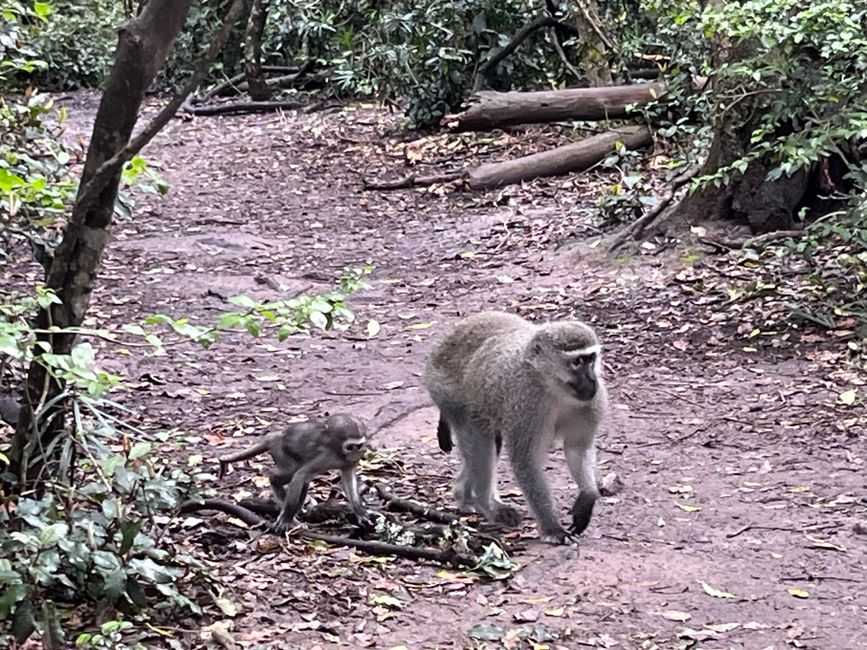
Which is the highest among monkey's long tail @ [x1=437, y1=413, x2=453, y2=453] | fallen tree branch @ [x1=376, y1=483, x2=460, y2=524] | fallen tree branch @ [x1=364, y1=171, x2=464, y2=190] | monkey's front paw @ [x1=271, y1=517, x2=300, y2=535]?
fallen tree branch @ [x1=364, y1=171, x2=464, y2=190]

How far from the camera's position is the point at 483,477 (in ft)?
20.1

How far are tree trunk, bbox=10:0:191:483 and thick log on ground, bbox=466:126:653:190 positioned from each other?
9562mm

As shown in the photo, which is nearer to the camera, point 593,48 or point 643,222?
point 643,222

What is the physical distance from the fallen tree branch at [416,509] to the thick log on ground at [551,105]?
909 centimetres

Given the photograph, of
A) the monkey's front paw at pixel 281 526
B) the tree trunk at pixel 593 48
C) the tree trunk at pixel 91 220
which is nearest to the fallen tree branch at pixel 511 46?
the tree trunk at pixel 593 48

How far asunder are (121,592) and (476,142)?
39.0ft

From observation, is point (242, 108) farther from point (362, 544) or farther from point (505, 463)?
point (362, 544)

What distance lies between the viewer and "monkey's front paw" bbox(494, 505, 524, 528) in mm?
6160

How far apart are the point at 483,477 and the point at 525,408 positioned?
1.60 ft

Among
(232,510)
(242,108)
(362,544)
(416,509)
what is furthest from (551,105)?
(362,544)

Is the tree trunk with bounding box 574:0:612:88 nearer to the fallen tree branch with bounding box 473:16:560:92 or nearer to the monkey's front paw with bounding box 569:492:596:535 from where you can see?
the fallen tree branch with bounding box 473:16:560:92

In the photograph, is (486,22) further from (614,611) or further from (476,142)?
(614,611)

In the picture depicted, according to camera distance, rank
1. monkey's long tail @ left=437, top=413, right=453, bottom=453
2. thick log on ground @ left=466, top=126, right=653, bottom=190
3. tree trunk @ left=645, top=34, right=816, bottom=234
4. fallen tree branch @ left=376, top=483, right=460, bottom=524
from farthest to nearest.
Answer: thick log on ground @ left=466, top=126, right=653, bottom=190
tree trunk @ left=645, top=34, right=816, bottom=234
monkey's long tail @ left=437, top=413, right=453, bottom=453
fallen tree branch @ left=376, top=483, right=460, bottom=524

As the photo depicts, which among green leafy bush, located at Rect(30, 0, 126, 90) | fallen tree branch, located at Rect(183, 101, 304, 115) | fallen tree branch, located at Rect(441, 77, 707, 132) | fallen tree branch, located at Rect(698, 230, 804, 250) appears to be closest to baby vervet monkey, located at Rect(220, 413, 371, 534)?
fallen tree branch, located at Rect(698, 230, 804, 250)
